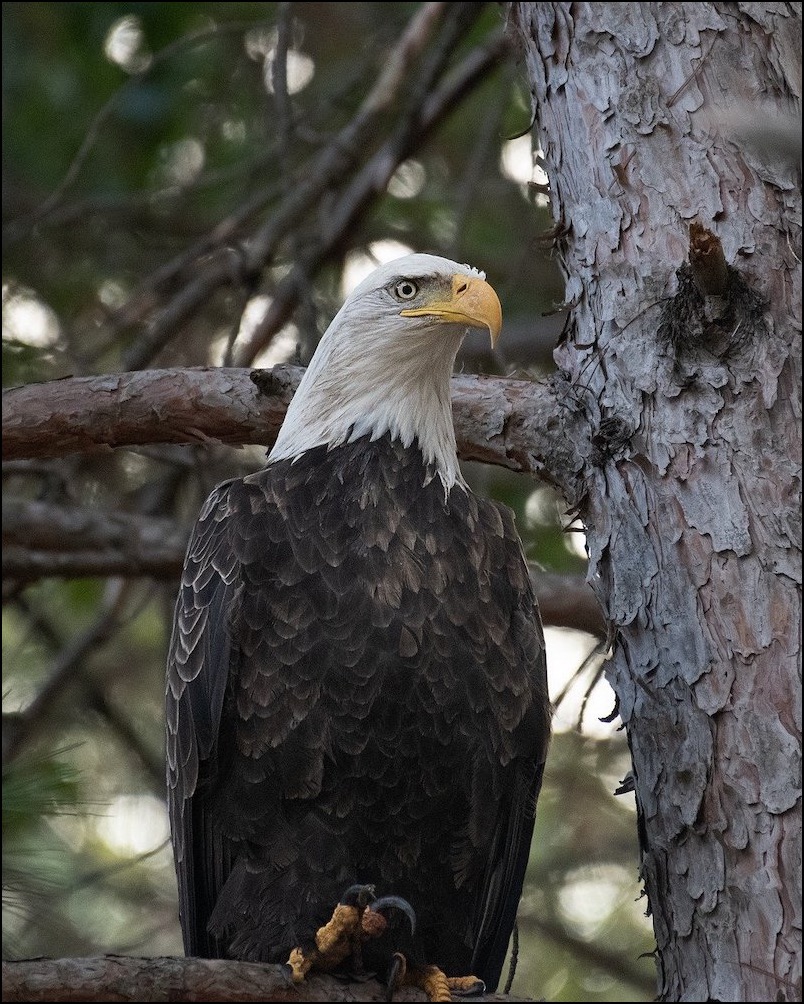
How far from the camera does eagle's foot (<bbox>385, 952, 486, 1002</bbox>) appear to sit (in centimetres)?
334

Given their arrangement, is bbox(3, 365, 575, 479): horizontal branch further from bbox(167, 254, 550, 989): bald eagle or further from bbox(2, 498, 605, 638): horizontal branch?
bbox(2, 498, 605, 638): horizontal branch

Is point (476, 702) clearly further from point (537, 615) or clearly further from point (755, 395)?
point (755, 395)

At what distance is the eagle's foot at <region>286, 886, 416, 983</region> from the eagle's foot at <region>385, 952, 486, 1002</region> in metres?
0.11

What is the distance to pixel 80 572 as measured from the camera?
5.29 meters

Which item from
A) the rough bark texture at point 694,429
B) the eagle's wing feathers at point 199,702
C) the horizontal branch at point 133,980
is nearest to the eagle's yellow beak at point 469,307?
the rough bark texture at point 694,429

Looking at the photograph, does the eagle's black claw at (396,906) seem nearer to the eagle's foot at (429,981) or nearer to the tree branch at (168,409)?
the eagle's foot at (429,981)

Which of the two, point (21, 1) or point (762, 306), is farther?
point (21, 1)

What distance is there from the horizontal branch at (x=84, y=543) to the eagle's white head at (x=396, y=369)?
146 centimetres

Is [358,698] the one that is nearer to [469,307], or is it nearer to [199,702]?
[199,702]

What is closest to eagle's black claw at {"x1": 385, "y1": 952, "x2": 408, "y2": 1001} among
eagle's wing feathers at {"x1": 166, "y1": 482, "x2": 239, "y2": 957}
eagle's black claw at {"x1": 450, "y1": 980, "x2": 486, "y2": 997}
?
eagle's black claw at {"x1": 450, "y1": 980, "x2": 486, "y2": 997}

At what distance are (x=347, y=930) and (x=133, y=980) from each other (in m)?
0.87

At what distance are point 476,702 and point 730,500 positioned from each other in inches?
35.5

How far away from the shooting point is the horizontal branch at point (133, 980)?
244 cm

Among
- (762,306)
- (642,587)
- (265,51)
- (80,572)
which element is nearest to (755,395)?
(762,306)
